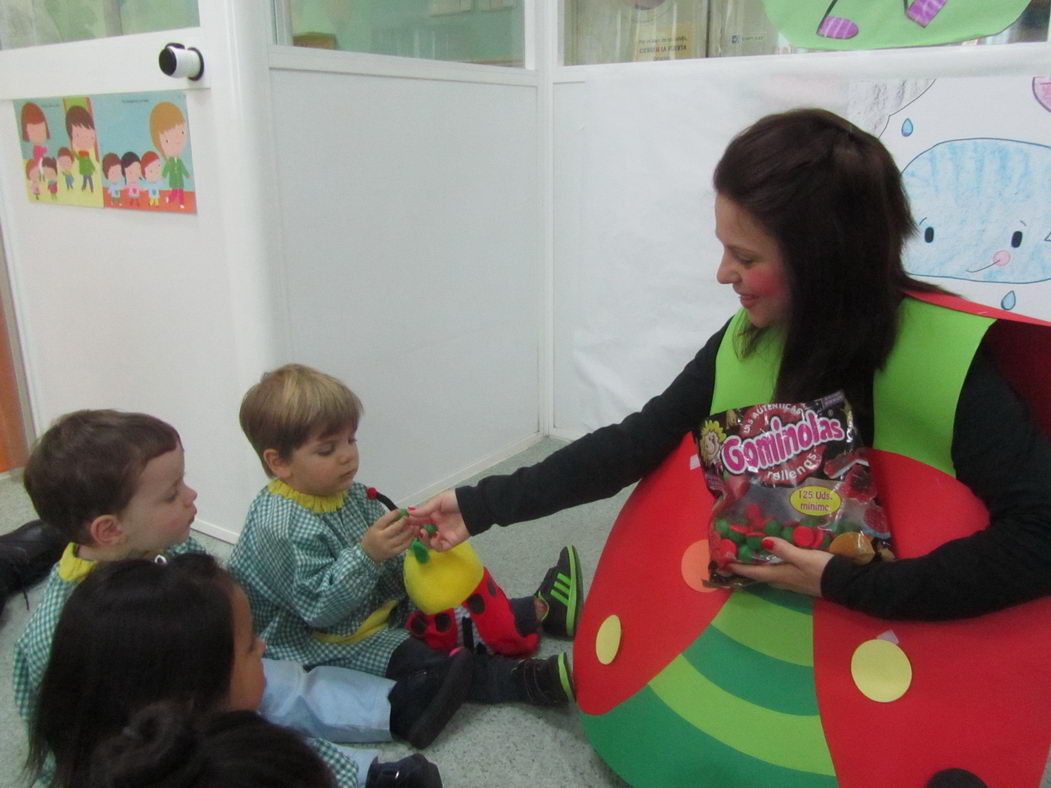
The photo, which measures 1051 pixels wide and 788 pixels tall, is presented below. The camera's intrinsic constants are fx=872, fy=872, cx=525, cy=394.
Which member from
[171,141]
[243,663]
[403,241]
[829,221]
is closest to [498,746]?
[243,663]

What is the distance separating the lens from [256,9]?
140cm

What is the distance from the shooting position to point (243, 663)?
35.5 inches

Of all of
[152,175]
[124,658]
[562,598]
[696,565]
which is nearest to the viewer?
[124,658]

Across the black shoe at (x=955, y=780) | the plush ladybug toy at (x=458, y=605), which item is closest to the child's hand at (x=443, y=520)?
the plush ladybug toy at (x=458, y=605)

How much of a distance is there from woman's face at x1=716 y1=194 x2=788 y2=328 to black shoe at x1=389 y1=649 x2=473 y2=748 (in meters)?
0.66

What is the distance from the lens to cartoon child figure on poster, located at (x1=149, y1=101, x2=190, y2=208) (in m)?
1.52

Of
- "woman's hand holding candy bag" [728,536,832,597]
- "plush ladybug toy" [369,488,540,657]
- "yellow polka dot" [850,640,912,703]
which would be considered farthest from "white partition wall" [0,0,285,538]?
"yellow polka dot" [850,640,912,703]

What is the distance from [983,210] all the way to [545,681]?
3.75ft

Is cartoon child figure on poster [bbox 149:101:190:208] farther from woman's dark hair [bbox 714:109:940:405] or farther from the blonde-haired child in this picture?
woman's dark hair [bbox 714:109:940:405]

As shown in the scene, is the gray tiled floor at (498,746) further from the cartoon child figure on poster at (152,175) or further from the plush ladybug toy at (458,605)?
the cartoon child figure on poster at (152,175)

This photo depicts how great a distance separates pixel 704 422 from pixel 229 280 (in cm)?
92

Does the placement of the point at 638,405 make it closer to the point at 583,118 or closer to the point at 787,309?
the point at 583,118

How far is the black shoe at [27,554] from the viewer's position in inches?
63.1

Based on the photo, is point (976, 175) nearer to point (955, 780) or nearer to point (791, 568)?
point (791, 568)
